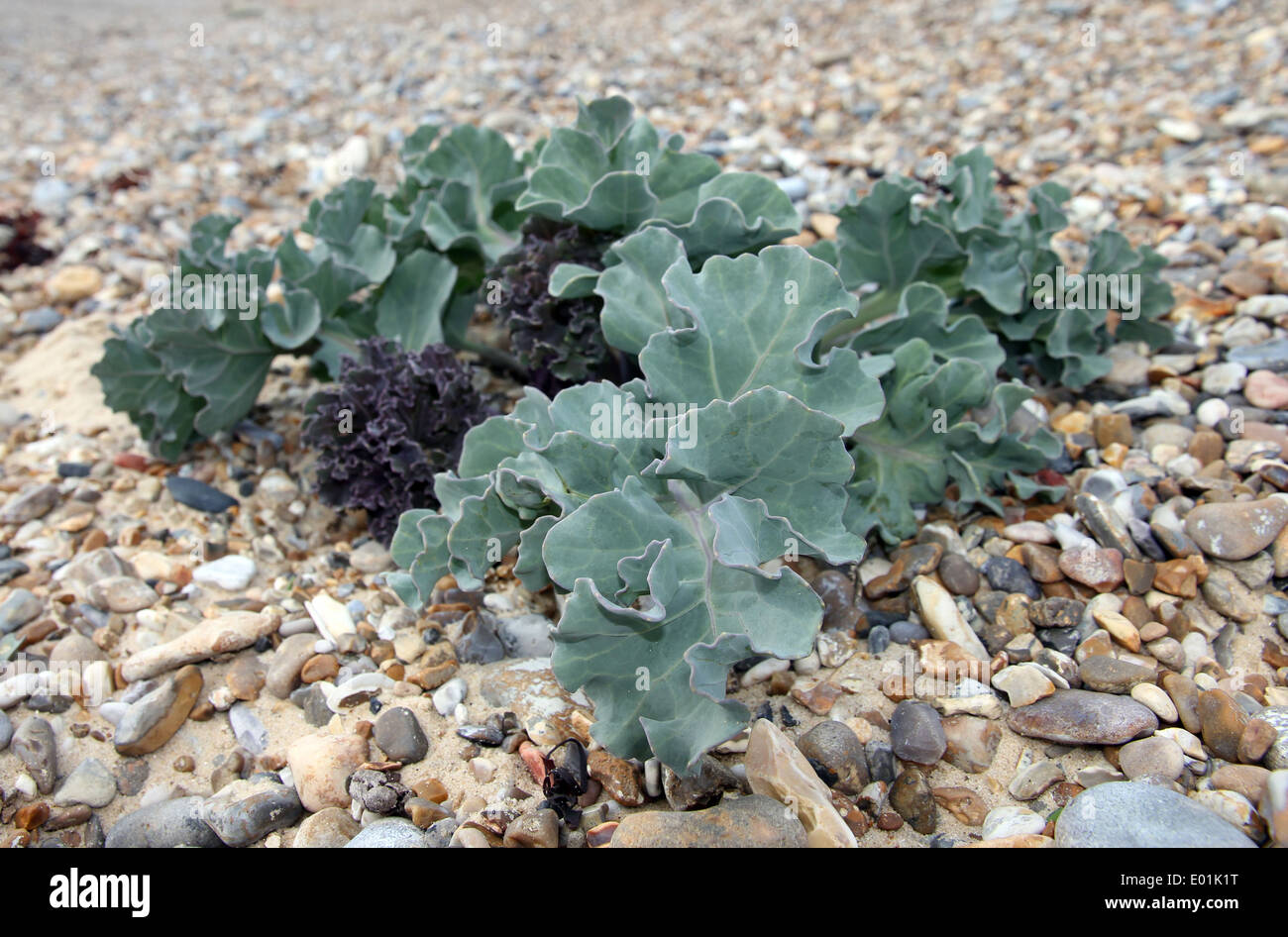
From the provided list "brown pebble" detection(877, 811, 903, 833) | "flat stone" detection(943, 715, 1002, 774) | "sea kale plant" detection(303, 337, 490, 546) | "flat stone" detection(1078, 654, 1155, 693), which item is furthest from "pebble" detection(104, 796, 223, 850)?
"flat stone" detection(1078, 654, 1155, 693)

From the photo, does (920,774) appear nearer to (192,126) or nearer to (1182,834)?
(1182,834)

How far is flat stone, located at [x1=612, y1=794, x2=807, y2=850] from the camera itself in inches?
67.9

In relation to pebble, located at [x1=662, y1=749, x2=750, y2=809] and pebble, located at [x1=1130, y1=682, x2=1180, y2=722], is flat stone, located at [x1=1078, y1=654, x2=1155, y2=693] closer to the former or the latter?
pebble, located at [x1=1130, y1=682, x2=1180, y2=722]

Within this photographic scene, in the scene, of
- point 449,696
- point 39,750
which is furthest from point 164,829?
point 449,696

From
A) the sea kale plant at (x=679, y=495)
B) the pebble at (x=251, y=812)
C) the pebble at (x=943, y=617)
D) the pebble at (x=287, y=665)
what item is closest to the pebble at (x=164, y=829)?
the pebble at (x=251, y=812)

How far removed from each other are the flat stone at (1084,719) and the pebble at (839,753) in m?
0.37

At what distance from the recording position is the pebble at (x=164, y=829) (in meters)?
2.03

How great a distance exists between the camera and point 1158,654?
2.16 m

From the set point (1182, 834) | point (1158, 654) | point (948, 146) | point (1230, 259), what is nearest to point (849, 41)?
point (948, 146)

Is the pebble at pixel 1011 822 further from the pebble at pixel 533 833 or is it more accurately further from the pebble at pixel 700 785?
the pebble at pixel 533 833

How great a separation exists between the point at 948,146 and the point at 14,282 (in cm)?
448

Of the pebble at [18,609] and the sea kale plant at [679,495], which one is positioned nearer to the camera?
the sea kale plant at [679,495]

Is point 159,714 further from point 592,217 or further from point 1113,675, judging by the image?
point 1113,675

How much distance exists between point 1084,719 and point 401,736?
154cm
